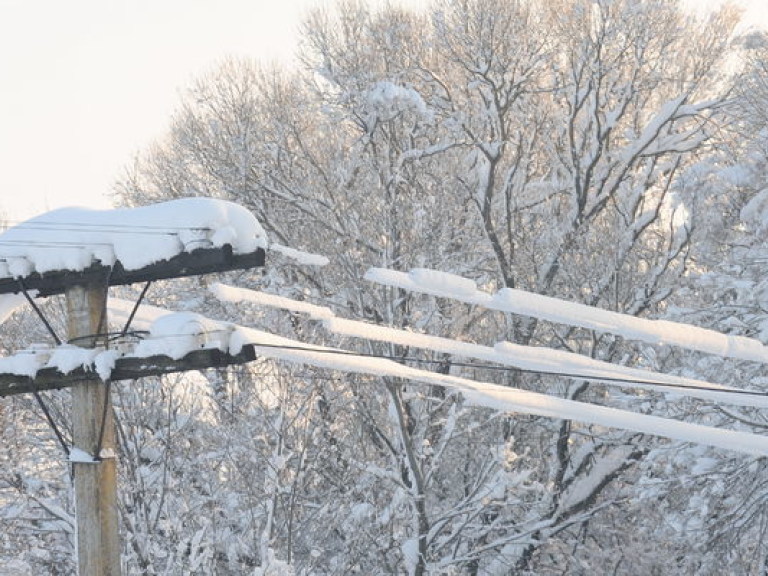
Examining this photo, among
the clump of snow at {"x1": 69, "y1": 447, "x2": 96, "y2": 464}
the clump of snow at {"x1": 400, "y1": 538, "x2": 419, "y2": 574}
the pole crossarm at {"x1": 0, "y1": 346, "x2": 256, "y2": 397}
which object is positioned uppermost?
the pole crossarm at {"x1": 0, "y1": 346, "x2": 256, "y2": 397}

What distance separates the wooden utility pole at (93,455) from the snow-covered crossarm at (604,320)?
2.46 metres

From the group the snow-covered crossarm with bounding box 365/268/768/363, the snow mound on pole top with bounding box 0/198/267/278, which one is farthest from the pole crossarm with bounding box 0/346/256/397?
the snow-covered crossarm with bounding box 365/268/768/363

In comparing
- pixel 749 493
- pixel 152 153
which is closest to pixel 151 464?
pixel 749 493

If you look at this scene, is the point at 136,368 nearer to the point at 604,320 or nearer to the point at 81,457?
the point at 81,457

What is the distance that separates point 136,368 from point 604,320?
316 cm

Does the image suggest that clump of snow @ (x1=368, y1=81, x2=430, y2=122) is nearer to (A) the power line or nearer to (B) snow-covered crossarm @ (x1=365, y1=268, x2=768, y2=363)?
(A) the power line

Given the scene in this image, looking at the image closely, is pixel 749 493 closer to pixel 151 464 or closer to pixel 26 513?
pixel 151 464

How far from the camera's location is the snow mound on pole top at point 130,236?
Answer: 6.36 meters

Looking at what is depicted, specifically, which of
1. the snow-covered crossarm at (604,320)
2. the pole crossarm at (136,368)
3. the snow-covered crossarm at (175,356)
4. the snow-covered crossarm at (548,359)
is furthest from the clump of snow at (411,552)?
the snow-covered crossarm at (604,320)

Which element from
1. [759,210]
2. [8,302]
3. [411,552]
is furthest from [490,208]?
[8,302]

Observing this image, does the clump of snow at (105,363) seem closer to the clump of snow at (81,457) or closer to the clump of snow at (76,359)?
the clump of snow at (76,359)

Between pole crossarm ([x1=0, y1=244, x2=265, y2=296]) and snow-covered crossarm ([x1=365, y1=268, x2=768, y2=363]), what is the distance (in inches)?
68.0

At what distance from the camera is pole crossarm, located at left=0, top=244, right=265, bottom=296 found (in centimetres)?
636

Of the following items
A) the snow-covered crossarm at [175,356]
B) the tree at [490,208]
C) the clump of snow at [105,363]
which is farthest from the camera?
the tree at [490,208]
